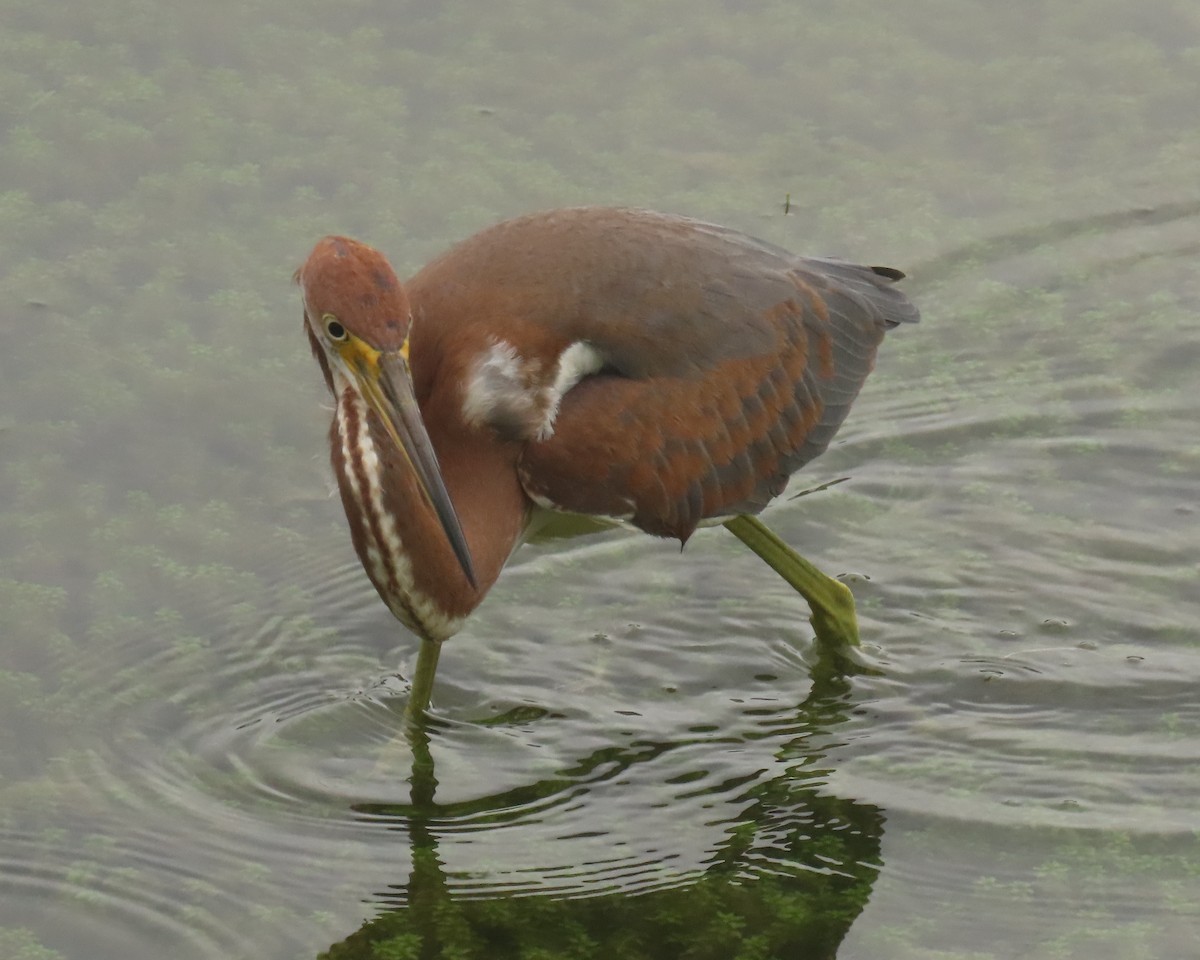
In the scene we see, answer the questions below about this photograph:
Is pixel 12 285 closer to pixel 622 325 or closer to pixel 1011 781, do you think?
pixel 622 325

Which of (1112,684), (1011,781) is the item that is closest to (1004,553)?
(1112,684)

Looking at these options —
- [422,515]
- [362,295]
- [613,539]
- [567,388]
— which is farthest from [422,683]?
[362,295]

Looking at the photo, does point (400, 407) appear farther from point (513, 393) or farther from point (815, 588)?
point (815, 588)

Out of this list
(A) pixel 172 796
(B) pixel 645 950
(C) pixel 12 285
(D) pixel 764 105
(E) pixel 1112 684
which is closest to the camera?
(B) pixel 645 950

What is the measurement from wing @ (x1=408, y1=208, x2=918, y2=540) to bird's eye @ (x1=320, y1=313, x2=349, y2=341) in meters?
0.61

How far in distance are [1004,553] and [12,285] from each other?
3673 mm

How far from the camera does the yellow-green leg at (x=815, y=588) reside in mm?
5930

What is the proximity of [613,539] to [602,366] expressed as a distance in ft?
3.83

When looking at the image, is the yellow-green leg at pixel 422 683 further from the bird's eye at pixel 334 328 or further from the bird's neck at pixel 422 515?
the bird's eye at pixel 334 328

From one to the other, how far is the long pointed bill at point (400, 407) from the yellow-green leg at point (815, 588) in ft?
4.99

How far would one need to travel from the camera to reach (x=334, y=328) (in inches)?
181

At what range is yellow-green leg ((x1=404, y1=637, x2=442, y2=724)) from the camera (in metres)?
5.49

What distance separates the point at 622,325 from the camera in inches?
211

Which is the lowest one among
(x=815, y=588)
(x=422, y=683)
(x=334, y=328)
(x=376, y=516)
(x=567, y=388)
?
(x=422, y=683)
